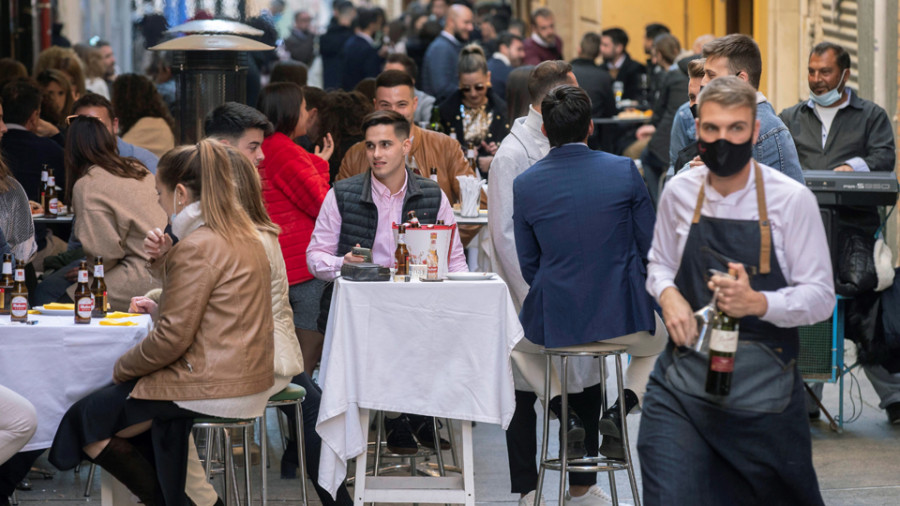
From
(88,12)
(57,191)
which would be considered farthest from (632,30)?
(57,191)

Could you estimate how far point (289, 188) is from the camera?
666cm

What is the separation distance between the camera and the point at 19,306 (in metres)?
5.16

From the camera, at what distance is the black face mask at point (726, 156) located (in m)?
3.86

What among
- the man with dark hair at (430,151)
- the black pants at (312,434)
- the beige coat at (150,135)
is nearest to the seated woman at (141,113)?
the beige coat at (150,135)

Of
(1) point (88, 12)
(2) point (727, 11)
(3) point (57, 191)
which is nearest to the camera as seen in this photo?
(3) point (57, 191)

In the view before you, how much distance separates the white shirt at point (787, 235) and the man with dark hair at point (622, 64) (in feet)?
39.5

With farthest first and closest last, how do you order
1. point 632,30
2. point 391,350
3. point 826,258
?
point 632,30 < point 391,350 < point 826,258

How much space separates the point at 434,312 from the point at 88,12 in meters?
22.7

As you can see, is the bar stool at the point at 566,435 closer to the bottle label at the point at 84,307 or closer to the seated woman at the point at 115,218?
the bottle label at the point at 84,307

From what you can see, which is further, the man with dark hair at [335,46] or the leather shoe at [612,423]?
the man with dark hair at [335,46]

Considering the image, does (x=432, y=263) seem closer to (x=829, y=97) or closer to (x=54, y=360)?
(x=54, y=360)

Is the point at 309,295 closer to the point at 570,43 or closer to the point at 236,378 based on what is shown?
A: the point at 236,378

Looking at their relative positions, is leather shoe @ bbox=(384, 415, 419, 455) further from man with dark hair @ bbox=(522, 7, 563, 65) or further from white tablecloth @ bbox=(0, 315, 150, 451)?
man with dark hair @ bbox=(522, 7, 563, 65)

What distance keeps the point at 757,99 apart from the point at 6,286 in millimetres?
3154
